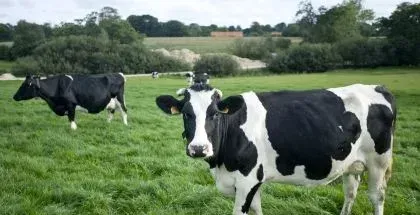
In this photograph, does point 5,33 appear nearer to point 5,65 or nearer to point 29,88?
point 5,65

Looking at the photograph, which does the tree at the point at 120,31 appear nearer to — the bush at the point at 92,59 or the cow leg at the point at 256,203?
the bush at the point at 92,59

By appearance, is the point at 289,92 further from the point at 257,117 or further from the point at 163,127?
the point at 163,127

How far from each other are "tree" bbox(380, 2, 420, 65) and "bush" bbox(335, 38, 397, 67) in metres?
1.08

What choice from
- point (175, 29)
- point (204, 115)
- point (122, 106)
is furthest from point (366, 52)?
point (175, 29)

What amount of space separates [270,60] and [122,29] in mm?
25559

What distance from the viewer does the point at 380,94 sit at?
200 inches

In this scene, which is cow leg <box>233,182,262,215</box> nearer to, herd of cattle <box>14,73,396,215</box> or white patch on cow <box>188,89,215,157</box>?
herd of cattle <box>14,73,396,215</box>

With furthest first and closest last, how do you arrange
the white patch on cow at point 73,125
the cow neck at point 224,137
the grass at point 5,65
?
the grass at point 5,65 → the white patch on cow at point 73,125 → the cow neck at point 224,137

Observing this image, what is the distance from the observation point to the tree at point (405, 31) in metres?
49.8

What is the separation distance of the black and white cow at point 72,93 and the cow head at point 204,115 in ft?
29.6

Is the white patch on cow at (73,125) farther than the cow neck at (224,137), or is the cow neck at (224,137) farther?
the white patch on cow at (73,125)

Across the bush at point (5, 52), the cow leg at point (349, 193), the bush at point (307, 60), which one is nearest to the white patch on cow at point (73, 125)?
the cow leg at point (349, 193)

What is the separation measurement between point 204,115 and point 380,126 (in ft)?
7.18

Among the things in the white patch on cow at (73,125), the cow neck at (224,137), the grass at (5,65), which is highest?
the cow neck at (224,137)
